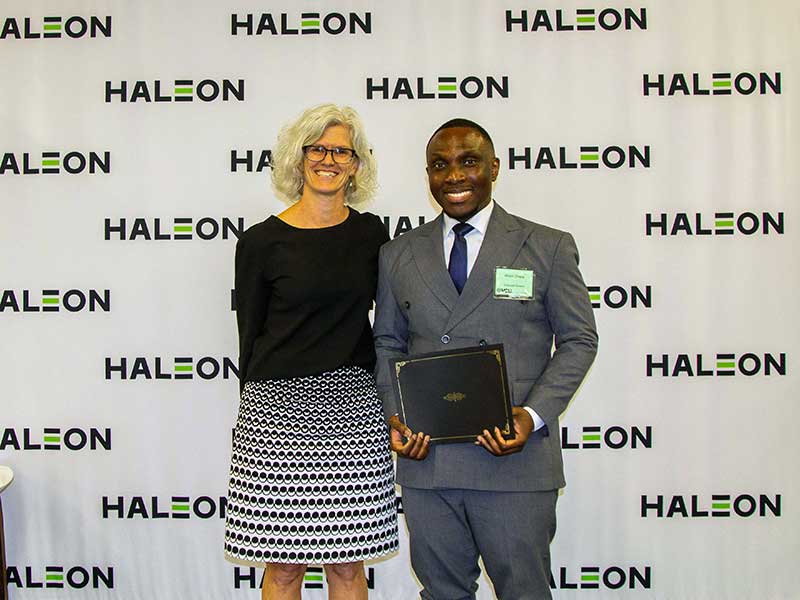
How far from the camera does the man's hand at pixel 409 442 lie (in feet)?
7.00

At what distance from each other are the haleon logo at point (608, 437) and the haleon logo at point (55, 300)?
2.12 meters

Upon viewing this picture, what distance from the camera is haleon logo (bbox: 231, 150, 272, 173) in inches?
137

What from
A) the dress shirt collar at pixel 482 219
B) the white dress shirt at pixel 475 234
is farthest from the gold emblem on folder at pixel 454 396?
the dress shirt collar at pixel 482 219

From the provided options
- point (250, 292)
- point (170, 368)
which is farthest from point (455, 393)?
point (170, 368)

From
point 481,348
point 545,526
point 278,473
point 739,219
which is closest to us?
point 481,348

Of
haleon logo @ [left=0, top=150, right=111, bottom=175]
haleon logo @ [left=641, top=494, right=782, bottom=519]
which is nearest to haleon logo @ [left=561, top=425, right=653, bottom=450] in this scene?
haleon logo @ [left=641, top=494, right=782, bottom=519]

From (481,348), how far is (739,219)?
1.93 meters

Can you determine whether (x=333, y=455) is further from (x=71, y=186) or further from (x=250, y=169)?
(x=71, y=186)

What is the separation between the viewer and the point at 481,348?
2014 millimetres

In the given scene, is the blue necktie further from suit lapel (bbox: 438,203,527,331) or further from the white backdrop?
the white backdrop

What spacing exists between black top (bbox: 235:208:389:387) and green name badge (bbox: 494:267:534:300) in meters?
0.47

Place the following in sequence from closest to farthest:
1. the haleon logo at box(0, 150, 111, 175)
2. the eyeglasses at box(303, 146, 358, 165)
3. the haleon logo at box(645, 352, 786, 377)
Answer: the eyeglasses at box(303, 146, 358, 165) < the haleon logo at box(645, 352, 786, 377) < the haleon logo at box(0, 150, 111, 175)

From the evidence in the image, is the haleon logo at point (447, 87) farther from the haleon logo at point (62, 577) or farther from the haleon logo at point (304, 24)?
the haleon logo at point (62, 577)

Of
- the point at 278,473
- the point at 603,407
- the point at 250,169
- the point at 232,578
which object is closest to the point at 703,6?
the point at 603,407
